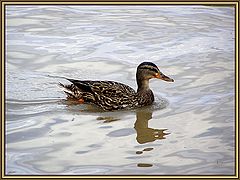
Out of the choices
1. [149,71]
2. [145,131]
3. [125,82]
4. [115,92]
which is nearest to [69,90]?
[115,92]

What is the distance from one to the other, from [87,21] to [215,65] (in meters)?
4.03

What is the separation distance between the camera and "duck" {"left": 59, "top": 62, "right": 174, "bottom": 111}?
10.6m

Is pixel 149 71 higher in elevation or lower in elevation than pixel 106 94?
higher

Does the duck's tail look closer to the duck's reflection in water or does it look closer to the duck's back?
the duck's back

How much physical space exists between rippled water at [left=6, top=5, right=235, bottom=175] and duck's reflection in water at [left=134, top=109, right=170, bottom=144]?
16mm

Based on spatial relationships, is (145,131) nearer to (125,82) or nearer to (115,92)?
(115,92)

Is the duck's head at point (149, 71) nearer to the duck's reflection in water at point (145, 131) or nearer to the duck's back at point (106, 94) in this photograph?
the duck's back at point (106, 94)

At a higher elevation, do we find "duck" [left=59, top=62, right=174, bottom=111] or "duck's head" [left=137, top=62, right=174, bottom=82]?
"duck's head" [left=137, top=62, right=174, bottom=82]

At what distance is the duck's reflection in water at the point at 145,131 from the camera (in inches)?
361

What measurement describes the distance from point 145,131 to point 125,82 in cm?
241

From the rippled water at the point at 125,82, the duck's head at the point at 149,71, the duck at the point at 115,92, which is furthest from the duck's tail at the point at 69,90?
the duck's head at the point at 149,71

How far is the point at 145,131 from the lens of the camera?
954cm

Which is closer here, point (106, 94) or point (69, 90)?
point (106, 94)

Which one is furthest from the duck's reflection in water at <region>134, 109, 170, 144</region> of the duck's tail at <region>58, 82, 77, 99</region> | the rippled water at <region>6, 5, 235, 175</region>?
the duck's tail at <region>58, 82, 77, 99</region>
